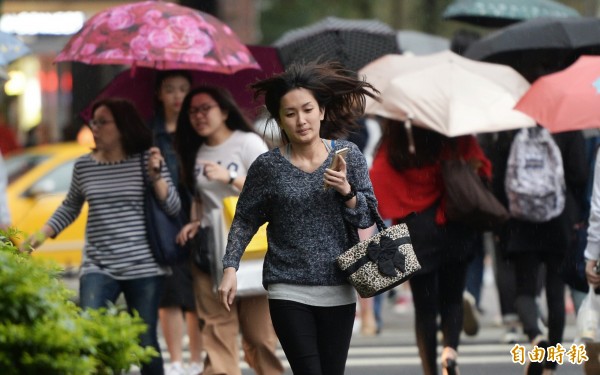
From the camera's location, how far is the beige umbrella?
26.2 ft

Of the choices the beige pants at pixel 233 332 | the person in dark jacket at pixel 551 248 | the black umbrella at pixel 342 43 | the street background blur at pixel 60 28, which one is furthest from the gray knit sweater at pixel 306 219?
the street background blur at pixel 60 28

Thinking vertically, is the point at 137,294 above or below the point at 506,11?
below

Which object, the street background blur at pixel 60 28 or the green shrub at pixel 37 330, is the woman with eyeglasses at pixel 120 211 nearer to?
the green shrub at pixel 37 330

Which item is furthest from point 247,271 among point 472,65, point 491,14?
point 491,14

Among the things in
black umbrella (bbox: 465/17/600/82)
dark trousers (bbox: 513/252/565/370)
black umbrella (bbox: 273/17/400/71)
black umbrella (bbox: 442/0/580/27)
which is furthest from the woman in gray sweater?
black umbrella (bbox: 442/0/580/27)

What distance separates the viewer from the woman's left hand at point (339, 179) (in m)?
5.67

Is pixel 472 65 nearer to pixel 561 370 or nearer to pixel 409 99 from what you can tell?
pixel 409 99

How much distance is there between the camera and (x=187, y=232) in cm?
789

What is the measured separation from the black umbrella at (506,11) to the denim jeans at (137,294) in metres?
6.02

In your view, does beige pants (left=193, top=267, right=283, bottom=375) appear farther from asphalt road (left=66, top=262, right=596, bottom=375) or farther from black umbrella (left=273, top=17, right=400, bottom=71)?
black umbrella (left=273, top=17, right=400, bottom=71)

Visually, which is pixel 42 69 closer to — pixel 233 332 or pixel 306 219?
pixel 233 332

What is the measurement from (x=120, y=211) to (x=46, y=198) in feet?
28.5

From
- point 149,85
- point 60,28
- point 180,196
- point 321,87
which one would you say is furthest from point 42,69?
point 321,87

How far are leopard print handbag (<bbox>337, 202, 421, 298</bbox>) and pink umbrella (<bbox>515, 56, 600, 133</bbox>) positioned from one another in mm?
1938
